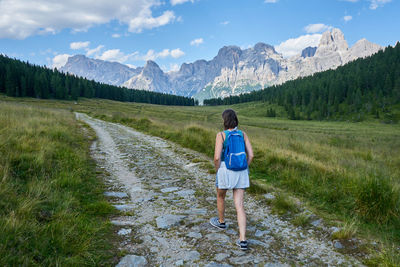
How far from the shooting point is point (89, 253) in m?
3.41

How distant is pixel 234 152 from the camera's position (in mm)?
4457

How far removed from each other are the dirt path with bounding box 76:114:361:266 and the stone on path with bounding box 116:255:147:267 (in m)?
0.02

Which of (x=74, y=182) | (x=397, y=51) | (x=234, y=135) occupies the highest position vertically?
(x=397, y=51)

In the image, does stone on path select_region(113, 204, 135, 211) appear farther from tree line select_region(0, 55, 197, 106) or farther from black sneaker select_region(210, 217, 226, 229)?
tree line select_region(0, 55, 197, 106)

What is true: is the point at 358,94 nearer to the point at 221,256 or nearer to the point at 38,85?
the point at 221,256

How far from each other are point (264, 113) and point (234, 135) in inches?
5548

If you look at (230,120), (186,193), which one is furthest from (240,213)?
(186,193)

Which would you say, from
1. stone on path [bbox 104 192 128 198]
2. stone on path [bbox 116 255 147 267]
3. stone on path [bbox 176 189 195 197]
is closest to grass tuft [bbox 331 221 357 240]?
stone on path [bbox 116 255 147 267]

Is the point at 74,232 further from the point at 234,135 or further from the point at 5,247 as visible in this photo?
the point at 234,135

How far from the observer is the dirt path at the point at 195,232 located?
3730 millimetres

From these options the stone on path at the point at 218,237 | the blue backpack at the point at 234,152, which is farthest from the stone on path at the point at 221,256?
the blue backpack at the point at 234,152

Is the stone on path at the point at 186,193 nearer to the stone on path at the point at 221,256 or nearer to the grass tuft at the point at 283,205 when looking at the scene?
the grass tuft at the point at 283,205

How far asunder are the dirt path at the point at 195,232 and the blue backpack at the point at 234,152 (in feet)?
4.66

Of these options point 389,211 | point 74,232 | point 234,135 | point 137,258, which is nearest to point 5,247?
point 74,232
